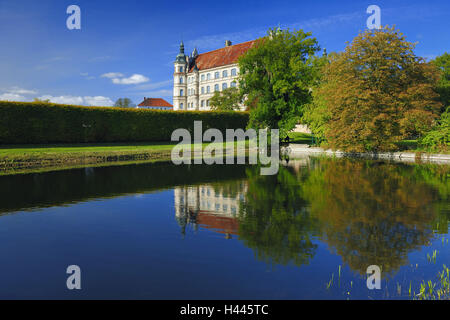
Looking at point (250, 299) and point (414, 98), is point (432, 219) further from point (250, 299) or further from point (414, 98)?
point (414, 98)

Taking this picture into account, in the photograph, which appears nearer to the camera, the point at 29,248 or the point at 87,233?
the point at 29,248

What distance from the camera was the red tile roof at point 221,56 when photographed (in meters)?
87.4

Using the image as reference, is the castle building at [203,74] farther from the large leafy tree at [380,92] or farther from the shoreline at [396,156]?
the large leafy tree at [380,92]

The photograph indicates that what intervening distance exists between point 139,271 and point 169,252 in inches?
36.4

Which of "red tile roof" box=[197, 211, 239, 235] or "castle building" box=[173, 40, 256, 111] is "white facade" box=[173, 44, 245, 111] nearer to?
"castle building" box=[173, 40, 256, 111]

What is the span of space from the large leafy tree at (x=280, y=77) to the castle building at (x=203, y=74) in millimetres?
48986

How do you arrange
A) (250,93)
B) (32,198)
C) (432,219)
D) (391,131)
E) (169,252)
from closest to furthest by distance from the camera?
1. (169,252)
2. (432,219)
3. (32,198)
4. (391,131)
5. (250,93)

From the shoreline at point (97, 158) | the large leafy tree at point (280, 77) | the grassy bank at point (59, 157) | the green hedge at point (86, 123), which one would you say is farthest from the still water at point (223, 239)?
the large leafy tree at point (280, 77)

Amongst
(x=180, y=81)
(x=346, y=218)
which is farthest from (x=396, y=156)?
(x=180, y=81)

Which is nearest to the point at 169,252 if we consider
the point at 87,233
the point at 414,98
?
the point at 87,233

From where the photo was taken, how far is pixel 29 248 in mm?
6664

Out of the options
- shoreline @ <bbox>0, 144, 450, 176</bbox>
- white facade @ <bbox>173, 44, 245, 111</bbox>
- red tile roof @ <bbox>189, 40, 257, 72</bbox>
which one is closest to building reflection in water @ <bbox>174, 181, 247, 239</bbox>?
shoreline @ <bbox>0, 144, 450, 176</bbox>

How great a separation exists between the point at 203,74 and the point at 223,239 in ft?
305
